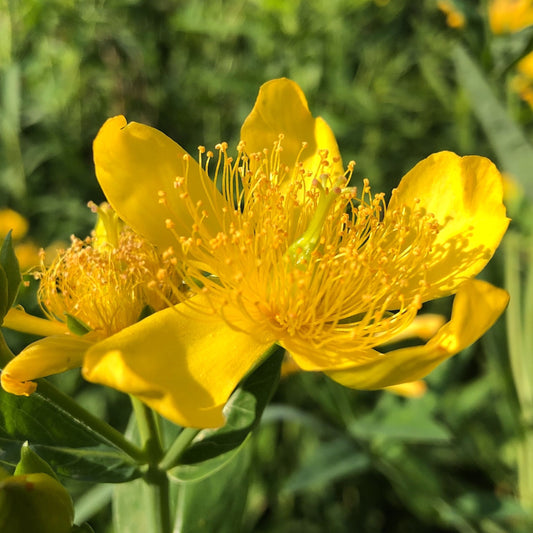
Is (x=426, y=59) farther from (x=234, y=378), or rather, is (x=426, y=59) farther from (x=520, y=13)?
(x=234, y=378)

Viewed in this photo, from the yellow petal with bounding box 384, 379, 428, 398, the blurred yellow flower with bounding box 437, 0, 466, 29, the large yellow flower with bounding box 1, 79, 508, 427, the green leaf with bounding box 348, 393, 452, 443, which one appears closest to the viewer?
the large yellow flower with bounding box 1, 79, 508, 427

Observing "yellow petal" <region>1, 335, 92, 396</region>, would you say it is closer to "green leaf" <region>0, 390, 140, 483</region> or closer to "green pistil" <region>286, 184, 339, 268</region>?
"green leaf" <region>0, 390, 140, 483</region>

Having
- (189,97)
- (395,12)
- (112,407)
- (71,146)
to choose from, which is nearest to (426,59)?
(395,12)

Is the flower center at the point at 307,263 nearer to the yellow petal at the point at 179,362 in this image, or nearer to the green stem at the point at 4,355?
the yellow petal at the point at 179,362

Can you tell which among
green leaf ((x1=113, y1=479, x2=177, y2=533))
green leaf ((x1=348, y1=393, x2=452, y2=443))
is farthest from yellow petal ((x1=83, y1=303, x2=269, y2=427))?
green leaf ((x1=348, y1=393, x2=452, y2=443))

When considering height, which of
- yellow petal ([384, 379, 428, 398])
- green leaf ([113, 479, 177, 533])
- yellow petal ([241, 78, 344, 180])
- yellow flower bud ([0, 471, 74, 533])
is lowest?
yellow petal ([384, 379, 428, 398])

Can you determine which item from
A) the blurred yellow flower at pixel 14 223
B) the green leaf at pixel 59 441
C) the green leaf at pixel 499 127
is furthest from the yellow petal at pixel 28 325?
the blurred yellow flower at pixel 14 223
